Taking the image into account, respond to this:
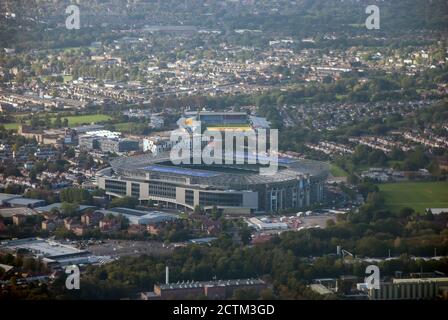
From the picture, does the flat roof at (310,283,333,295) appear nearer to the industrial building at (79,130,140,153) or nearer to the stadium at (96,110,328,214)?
the stadium at (96,110,328,214)

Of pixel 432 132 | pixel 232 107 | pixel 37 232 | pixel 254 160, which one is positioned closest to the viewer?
pixel 37 232

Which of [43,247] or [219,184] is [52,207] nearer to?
[219,184]

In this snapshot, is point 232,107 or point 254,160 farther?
point 232,107

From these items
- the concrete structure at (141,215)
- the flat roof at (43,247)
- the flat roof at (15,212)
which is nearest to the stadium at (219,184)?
the concrete structure at (141,215)

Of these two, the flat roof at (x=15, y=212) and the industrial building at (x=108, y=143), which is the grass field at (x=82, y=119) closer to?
the industrial building at (x=108, y=143)

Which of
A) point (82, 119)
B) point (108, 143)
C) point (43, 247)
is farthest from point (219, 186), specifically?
point (82, 119)
